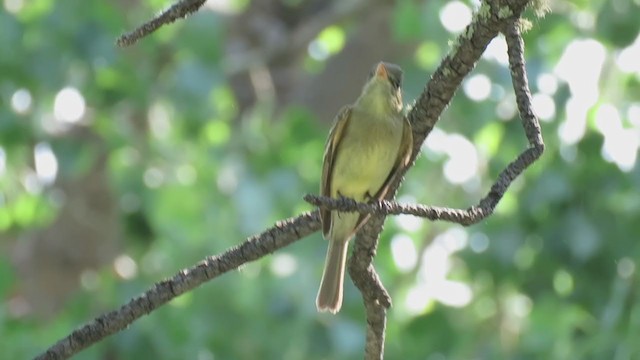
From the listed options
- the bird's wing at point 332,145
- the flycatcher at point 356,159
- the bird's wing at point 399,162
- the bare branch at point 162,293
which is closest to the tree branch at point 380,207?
the bare branch at point 162,293

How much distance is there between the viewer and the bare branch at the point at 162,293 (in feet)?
6.84

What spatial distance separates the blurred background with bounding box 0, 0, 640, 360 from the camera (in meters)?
4.88

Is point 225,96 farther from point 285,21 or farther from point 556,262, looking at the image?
point 556,262

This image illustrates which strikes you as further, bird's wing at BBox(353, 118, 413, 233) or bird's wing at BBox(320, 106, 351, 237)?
bird's wing at BBox(320, 106, 351, 237)

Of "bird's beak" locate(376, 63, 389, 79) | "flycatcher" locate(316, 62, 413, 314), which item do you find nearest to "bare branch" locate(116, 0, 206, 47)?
"flycatcher" locate(316, 62, 413, 314)

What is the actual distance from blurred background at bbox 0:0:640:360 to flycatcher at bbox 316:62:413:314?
1089mm

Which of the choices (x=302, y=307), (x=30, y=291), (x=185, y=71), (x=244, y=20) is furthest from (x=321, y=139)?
(x=244, y=20)

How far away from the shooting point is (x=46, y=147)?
5.74 metres

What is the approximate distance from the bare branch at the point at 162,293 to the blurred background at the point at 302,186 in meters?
2.14

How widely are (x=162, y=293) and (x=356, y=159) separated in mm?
1316

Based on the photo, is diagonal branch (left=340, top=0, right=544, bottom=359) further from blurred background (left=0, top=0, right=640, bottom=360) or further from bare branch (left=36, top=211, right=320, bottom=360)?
blurred background (left=0, top=0, right=640, bottom=360)

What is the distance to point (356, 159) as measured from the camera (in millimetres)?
3365

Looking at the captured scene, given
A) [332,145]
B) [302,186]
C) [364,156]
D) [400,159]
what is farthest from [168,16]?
[302,186]

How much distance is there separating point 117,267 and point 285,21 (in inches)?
101
